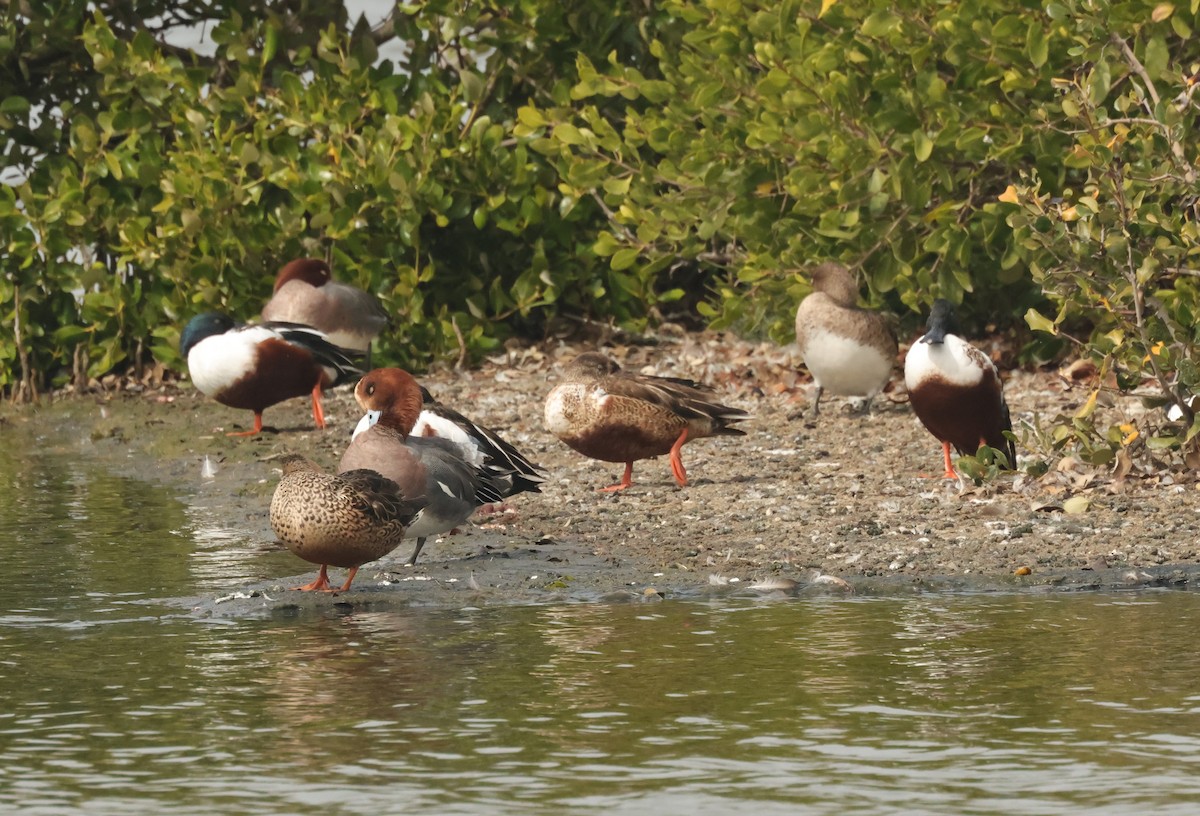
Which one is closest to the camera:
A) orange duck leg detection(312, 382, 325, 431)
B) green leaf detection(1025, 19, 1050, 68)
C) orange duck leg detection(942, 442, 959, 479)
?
orange duck leg detection(942, 442, 959, 479)

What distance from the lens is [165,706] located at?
6.00 metres

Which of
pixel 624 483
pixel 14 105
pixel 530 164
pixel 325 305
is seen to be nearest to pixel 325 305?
pixel 325 305

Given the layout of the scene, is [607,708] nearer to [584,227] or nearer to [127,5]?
[584,227]

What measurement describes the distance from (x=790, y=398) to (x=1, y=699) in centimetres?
860

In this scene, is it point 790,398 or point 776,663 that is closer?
point 776,663

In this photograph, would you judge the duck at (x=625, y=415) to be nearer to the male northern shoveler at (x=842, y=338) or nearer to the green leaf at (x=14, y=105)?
the male northern shoveler at (x=842, y=338)

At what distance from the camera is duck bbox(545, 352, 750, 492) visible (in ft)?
34.5

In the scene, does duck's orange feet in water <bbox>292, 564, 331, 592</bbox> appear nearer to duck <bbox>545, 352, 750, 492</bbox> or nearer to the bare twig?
duck <bbox>545, 352, 750, 492</bbox>

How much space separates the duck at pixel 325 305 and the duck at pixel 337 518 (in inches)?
258

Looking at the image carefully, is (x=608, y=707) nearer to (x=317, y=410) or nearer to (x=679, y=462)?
(x=679, y=462)

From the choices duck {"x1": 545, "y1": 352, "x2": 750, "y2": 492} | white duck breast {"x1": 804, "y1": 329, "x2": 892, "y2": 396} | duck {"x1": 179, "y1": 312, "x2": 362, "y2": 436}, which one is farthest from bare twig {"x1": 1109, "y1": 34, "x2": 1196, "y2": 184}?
duck {"x1": 179, "y1": 312, "x2": 362, "y2": 436}

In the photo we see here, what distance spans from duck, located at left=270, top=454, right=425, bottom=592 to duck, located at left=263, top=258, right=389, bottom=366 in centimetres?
655

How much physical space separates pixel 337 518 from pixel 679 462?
3285 millimetres

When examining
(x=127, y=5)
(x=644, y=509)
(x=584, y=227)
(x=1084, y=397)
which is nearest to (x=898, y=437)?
(x=1084, y=397)
